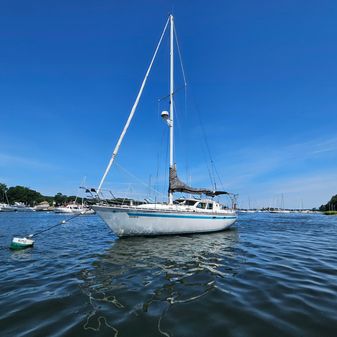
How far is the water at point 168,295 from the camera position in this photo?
461 centimetres

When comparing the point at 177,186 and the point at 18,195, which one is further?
the point at 18,195

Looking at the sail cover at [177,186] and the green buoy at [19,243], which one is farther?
the sail cover at [177,186]

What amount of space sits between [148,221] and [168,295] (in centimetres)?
1044

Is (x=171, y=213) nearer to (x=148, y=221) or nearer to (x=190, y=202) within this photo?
(x=148, y=221)

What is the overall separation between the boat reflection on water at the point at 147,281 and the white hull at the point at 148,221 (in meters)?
2.99

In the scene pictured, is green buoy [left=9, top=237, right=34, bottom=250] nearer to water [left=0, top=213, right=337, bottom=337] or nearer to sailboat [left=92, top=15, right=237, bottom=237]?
water [left=0, top=213, right=337, bottom=337]

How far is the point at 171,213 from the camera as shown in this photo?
1758 cm

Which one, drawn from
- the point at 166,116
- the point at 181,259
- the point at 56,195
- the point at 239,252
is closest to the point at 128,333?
the point at 181,259

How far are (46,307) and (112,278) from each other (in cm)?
268

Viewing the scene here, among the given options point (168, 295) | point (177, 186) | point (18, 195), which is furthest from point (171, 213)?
point (18, 195)

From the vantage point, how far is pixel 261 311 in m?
5.30

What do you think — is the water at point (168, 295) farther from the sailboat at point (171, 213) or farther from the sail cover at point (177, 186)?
the sail cover at point (177, 186)

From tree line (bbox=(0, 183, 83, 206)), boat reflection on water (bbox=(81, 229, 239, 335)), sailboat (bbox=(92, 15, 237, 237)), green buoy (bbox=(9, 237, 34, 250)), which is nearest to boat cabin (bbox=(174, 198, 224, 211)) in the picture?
sailboat (bbox=(92, 15, 237, 237))

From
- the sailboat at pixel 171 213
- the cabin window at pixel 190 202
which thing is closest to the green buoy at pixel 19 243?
the sailboat at pixel 171 213
